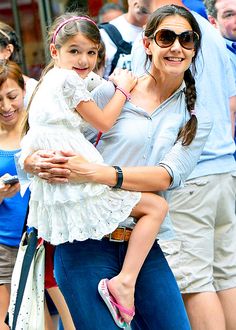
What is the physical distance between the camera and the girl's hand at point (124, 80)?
12.6 feet

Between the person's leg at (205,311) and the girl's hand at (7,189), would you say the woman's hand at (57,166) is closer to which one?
the girl's hand at (7,189)

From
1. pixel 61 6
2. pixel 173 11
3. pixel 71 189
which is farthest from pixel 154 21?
pixel 61 6

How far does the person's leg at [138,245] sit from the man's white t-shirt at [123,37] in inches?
74.4

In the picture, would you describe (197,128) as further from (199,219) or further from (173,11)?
(199,219)

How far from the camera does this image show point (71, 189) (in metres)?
3.62

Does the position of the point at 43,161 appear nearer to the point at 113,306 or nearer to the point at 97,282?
the point at 97,282

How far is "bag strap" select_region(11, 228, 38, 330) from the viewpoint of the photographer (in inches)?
148

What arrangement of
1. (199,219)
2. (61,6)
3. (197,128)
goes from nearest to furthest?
(197,128)
(199,219)
(61,6)

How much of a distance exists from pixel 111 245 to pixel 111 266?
0.30 ft

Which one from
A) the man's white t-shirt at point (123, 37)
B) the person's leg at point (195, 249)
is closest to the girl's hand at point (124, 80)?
the person's leg at point (195, 249)

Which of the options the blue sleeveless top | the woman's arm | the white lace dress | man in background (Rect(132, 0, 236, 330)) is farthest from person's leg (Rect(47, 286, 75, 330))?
the woman's arm

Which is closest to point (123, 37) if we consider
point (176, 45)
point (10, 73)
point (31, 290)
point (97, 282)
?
point (10, 73)

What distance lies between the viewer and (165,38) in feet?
12.6

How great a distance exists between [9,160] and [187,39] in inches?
61.4
